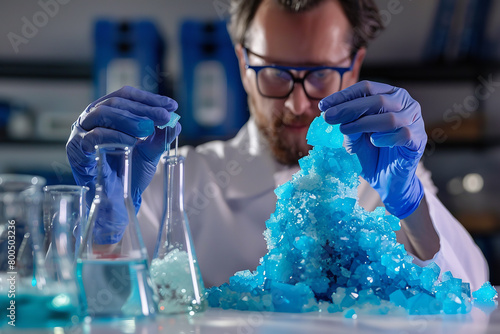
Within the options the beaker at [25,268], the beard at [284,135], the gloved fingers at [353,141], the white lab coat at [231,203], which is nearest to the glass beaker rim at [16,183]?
the beaker at [25,268]

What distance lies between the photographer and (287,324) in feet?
2.18

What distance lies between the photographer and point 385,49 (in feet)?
9.14

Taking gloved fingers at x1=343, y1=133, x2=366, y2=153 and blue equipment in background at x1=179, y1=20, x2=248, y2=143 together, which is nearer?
gloved fingers at x1=343, y1=133, x2=366, y2=153

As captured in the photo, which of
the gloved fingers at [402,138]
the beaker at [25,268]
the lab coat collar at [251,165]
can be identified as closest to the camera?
the beaker at [25,268]

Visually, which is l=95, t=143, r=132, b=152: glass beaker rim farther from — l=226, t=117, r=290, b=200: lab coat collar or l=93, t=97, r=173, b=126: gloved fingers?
l=226, t=117, r=290, b=200: lab coat collar

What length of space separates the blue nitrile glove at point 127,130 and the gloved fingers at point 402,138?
0.40 metres

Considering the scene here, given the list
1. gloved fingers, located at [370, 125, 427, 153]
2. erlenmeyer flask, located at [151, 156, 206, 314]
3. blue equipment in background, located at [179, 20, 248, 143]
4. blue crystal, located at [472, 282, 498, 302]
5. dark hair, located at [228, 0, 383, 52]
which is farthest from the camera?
blue equipment in background, located at [179, 20, 248, 143]

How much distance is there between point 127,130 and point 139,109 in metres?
0.06

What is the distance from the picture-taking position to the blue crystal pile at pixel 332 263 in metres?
0.76

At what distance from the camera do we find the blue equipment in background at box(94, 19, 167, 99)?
2316mm

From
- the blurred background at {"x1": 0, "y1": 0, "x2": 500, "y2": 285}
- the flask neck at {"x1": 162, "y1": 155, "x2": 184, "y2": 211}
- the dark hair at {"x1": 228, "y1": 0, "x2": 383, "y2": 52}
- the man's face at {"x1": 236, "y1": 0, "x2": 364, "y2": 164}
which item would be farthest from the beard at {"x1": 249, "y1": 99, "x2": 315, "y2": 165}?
the flask neck at {"x1": 162, "y1": 155, "x2": 184, "y2": 211}

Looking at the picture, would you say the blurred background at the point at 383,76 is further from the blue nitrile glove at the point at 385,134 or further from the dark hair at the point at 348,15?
the blue nitrile glove at the point at 385,134

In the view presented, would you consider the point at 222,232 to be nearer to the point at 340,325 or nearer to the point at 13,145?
the point at 340,325

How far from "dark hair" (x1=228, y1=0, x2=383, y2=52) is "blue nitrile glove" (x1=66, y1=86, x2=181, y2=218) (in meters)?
0.79
